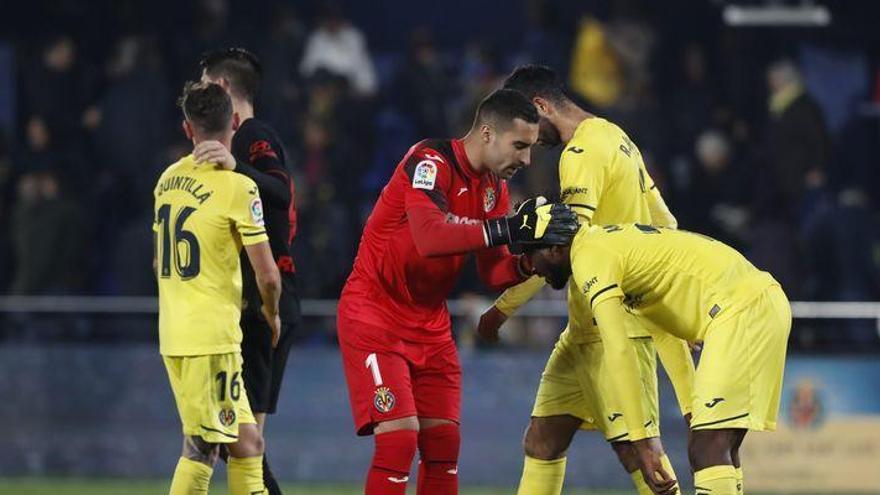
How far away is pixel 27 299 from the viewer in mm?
13000

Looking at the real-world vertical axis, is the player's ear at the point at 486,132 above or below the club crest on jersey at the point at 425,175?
above

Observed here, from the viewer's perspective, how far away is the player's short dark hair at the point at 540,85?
7.76 meters

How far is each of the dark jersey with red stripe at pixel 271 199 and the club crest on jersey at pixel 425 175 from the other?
0.99 meters

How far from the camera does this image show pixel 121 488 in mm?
11961

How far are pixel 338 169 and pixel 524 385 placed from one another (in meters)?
→ 2.74

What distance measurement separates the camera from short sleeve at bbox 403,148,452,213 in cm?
742

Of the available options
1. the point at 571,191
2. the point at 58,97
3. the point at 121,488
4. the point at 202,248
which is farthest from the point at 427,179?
the point at 58,97

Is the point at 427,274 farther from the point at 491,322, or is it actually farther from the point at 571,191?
the point at 571,191

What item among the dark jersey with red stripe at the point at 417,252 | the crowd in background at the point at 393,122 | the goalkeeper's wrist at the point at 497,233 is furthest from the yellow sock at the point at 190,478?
the crowd in background at the point at 393,122

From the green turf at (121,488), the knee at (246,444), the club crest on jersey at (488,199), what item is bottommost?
the green turf at (121,488)

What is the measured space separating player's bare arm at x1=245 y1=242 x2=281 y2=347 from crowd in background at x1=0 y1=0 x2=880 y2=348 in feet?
16.6

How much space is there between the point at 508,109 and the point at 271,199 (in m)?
1.43

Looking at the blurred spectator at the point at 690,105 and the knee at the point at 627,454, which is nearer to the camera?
the knee at the point at 627,454

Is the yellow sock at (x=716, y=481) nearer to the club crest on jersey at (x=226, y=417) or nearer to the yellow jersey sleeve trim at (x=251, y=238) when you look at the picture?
the club crest on jersey at (x=226, y=417)
